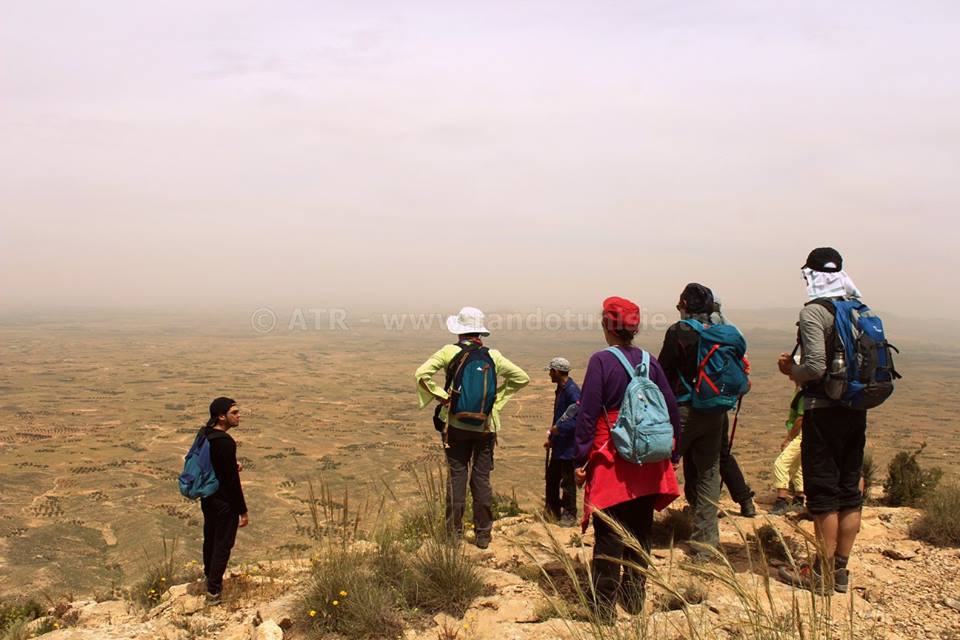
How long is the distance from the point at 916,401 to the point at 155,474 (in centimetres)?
5935

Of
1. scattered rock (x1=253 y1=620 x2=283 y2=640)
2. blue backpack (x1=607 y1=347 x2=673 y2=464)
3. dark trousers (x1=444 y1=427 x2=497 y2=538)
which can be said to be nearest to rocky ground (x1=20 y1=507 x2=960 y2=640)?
scattered rock (x1=253 y1=620 x2=283 y2=640)

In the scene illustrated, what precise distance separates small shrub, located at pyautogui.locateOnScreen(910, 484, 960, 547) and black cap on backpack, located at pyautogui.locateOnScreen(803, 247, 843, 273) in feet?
8.48

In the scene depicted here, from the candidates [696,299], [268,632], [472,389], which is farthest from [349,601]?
[696,299]

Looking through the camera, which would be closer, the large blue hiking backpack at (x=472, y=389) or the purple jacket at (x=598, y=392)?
the purple jacket at (x=598, y=392)

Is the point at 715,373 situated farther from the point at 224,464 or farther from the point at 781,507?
the point at 224,464

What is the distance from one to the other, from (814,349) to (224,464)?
3995 millimetres

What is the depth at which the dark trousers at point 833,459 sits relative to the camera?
10.6 feet

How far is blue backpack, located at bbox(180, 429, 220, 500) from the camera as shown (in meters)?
4.05

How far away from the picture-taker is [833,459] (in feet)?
10.7

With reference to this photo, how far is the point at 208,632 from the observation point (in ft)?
11.3

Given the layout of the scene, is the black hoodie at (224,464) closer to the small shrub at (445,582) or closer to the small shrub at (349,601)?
the small shrub at (349,601)

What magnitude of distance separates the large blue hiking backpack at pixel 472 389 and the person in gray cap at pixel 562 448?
3.15 ft

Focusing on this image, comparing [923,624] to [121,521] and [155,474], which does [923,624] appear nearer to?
[121,521]

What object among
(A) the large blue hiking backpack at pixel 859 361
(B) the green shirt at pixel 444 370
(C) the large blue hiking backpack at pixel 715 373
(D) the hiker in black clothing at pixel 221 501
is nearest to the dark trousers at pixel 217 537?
(D) the hiker in black clothing at pixel 221 501
